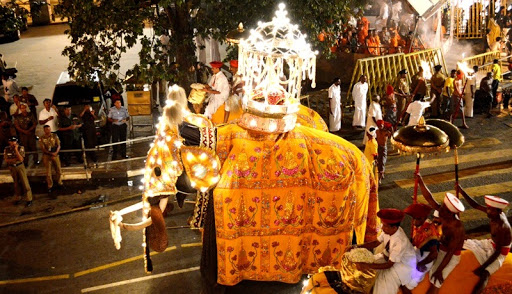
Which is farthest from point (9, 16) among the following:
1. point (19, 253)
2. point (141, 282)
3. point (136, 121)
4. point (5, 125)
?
point (141, 282)

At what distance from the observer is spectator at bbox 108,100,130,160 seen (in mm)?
11891

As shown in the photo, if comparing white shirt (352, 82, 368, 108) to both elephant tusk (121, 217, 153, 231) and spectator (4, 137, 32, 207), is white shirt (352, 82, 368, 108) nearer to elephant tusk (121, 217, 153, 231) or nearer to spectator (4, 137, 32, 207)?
spectator (4, 137, 32, 207)

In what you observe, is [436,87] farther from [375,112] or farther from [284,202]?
[284,202]

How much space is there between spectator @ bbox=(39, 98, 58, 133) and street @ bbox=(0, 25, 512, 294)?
5.02 ft

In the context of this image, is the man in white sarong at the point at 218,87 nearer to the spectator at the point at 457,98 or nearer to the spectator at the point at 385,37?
the spectator at the point at 457,98

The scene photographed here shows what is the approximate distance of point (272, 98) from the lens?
689 centimetres

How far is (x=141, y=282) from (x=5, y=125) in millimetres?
5837

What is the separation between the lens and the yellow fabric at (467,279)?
5.67 metres

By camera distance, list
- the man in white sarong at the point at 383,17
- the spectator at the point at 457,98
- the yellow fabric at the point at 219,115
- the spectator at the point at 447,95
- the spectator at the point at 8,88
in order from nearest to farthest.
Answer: the yellow fabric at the point at 219,115 < the spectator at the point at 457,98 < the spectator at the point at 447,95 < the spectator at the point at 8,88 < the man in white sarong at the point at 383,17

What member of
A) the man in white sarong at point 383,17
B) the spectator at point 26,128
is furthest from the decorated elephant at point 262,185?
the man in white sarong at point 383,17

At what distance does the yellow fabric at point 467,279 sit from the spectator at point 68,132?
27.3ft

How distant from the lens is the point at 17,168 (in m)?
10.0

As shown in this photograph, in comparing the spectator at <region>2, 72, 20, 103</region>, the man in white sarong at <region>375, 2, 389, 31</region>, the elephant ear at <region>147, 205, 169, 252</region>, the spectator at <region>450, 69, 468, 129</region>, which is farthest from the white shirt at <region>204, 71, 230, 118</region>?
the man in white sarong at <region>375, 2, 389, 31</region>

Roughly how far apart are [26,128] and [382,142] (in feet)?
23.9
